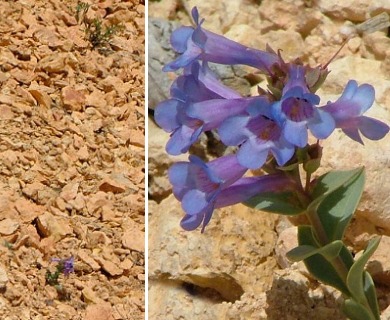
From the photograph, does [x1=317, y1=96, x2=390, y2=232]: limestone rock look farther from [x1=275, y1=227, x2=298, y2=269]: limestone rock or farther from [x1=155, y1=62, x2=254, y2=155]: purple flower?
[x1=155, y1=62, x2=254, y2=155]: purple flower

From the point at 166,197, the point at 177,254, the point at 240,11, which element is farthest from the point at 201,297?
the point at 240,11

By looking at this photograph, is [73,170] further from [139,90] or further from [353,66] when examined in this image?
[353,66]

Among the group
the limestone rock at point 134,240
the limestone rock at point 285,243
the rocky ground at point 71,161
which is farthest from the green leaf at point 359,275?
the limestone rock at point 134,240

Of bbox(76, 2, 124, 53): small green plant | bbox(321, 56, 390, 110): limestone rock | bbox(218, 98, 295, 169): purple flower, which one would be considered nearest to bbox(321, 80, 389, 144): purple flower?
bbox(218, 98, 295, 169): purple flower

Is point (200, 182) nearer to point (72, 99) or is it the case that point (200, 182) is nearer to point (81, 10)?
point (72, 99)

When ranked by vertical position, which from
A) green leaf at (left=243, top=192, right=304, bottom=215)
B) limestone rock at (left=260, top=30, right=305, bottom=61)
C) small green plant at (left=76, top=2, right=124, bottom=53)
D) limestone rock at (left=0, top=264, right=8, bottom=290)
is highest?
green leaf at (left=243, top=192, right=304, bottom=215)

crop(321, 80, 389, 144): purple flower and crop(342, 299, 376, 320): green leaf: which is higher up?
crop(321, 80, 389, 144): purple flower
